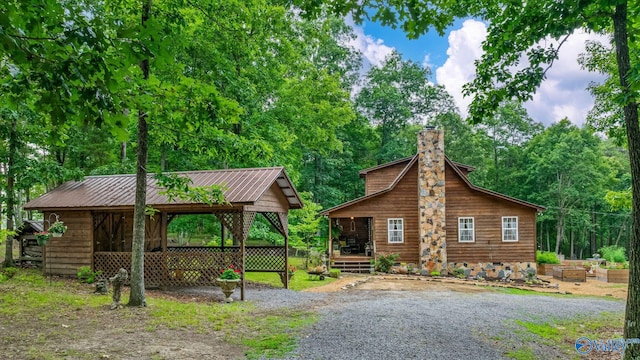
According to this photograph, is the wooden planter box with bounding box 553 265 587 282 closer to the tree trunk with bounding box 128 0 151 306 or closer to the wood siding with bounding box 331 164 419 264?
the wood siding with bounding box 331 164 419 264

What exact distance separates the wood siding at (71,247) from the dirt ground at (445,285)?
7.36 m

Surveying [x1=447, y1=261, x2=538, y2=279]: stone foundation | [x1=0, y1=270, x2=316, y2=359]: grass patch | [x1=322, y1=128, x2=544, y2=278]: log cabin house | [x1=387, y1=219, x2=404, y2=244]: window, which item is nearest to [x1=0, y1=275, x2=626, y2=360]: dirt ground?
[x1=0, y1=270, x2=316, y2=359]: grass patch

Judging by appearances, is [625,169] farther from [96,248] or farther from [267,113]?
[96,248]

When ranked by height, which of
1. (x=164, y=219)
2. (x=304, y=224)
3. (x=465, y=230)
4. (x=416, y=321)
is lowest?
(x=416, y=321)

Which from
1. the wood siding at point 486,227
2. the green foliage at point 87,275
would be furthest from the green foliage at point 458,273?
the green foliage at point 87,275

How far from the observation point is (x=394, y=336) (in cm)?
737

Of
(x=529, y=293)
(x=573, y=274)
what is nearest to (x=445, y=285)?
(x=529, y=293)

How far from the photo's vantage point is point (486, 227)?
21.0 metres

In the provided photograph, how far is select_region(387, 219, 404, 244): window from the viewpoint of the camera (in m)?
21.4

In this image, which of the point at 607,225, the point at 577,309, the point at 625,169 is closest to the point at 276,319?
the point at 577,309

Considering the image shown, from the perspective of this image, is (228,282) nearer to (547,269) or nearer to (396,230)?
(396,230)

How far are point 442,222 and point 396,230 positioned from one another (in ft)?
7.60

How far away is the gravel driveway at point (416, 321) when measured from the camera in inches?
256

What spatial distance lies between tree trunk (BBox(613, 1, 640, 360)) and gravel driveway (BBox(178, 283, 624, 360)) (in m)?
1.06
